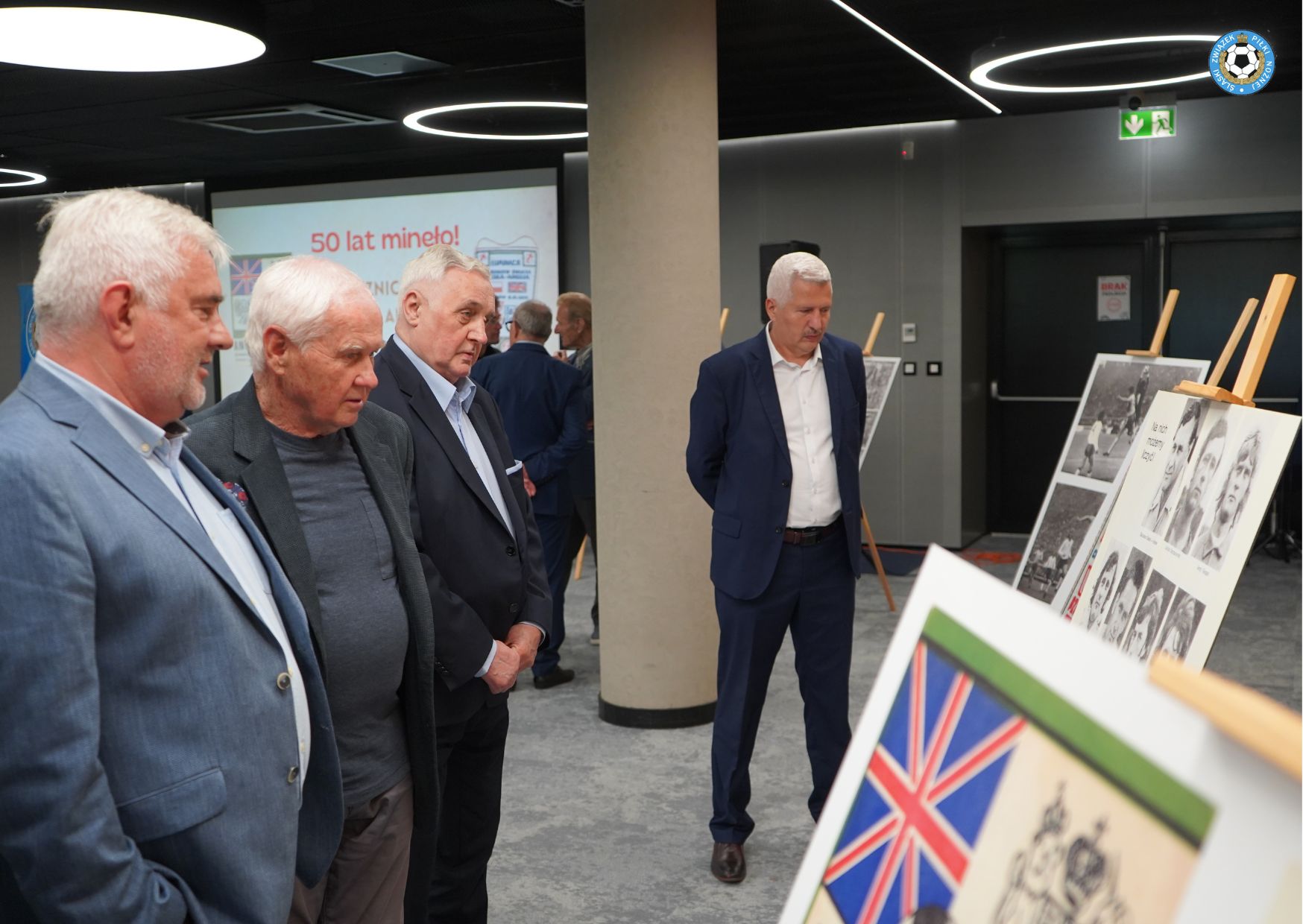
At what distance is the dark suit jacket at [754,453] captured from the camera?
341 cm

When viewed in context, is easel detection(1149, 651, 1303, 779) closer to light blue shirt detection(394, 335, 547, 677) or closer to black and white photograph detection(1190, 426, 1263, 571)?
black and white photograph detection(1190, 426, 1263, 571)

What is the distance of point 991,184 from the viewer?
8.78 meters

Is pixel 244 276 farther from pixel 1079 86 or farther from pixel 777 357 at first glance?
pixel 777 357

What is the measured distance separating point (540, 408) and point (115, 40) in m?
2.40

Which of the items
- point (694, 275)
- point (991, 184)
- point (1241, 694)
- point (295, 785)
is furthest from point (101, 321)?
point (991, 184)

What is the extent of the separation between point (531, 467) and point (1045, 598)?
7.44 feet

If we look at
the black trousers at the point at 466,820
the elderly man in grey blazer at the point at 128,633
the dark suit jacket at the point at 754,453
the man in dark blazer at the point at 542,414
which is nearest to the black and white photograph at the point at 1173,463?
the dark suit jacket at the point at 754,453

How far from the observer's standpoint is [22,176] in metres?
10.9

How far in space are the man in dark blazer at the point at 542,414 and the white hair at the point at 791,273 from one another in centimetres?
A: 222

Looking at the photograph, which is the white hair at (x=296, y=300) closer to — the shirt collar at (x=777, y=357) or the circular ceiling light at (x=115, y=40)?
the shirt collar at (x=777, y=357)

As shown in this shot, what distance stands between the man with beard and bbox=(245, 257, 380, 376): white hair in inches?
62.6

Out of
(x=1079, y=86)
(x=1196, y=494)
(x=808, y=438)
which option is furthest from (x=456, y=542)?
(x=1079, y=86)

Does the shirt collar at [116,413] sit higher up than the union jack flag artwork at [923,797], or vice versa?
the shirt collar at [116,413]

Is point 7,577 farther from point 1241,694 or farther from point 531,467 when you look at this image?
point 531,467
